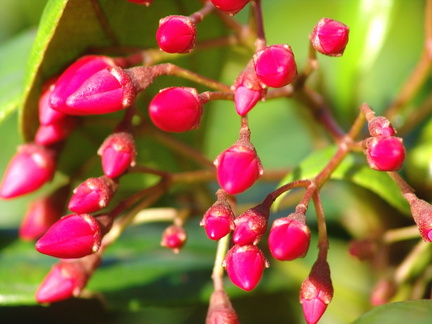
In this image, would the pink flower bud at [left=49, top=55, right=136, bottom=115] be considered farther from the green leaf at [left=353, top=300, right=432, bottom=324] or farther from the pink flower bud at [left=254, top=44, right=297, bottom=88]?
the green leaf at [left=353, top=300, right=432, bottom=324]

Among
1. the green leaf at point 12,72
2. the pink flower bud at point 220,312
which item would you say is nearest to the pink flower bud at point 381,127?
the pink flower bud at point 220,312

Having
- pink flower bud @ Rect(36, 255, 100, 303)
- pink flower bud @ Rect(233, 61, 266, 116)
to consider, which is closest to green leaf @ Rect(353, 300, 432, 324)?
pink flower bud @ Rect(233, 61, 266, 116)

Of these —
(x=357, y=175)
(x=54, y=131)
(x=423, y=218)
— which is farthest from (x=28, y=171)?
(x=423, y=218)

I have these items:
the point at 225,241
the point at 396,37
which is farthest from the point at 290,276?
the point at 396,37

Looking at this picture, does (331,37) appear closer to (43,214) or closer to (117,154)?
(117,154)

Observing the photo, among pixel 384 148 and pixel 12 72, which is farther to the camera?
pixel 12 72

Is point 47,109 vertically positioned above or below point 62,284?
above

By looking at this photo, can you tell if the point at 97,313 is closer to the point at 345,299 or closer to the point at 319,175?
the point at 345,299
